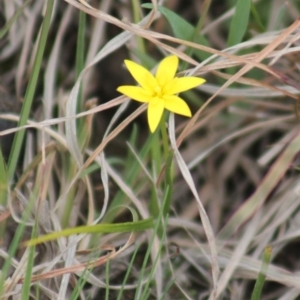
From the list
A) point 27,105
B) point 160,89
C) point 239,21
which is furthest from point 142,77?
point 239,21

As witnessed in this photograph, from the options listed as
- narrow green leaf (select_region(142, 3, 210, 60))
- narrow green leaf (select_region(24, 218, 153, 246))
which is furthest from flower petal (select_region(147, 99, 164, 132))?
narrow green leaf (select_region(142, 3, 210, 60))

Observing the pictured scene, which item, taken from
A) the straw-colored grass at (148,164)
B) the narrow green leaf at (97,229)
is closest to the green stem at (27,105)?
the straw-colored grass at (148,164)

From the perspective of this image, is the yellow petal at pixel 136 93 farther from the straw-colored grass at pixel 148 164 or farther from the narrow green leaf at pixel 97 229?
the narrow green leaf at pixel 97 229

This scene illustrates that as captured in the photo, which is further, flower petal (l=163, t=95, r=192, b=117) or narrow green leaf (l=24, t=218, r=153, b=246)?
flower petal (l=163, t=95, r=192, b=117)

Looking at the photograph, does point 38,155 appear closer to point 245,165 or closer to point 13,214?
point 13,214

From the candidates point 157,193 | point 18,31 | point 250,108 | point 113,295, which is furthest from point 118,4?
point 113,295

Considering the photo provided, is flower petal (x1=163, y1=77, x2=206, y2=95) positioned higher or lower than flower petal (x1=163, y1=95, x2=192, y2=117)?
higher

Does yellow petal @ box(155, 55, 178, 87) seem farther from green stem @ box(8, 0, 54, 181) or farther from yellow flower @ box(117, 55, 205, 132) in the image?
green stem @ box(8, 0, 54, 181)
